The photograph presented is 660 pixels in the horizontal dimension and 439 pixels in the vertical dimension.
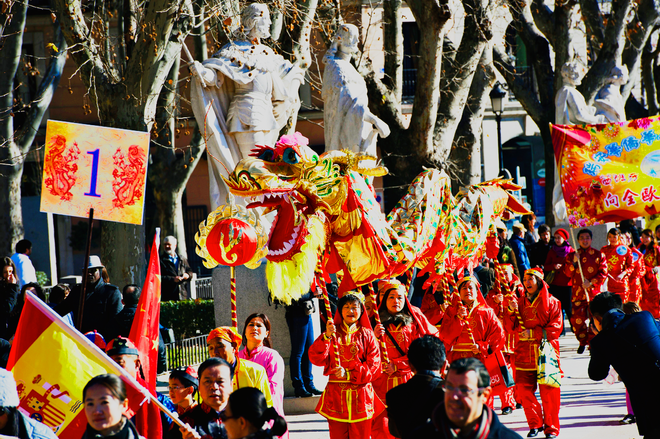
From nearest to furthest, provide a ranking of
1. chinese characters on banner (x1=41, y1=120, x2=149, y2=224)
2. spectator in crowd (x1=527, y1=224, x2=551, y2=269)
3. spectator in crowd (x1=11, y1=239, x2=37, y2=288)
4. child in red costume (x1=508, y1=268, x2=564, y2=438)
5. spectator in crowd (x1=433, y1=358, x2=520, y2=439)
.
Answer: spectator in crowd (x1=433, y1=358, x2=520, y2=439), chinese characters on banner (x1=41, y1=120, x2=149, y2=224), child in red costume (x1=508, y1=268, x2=564, y2=438), spectator in crowd (x1=11, y1=239, x2=37, y2=288), spectator in crowd (x1=527, y1=224, x2=551, y2=269)

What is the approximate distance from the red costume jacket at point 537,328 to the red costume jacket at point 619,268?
4.16 m

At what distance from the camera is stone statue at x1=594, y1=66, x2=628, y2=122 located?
54.2ft

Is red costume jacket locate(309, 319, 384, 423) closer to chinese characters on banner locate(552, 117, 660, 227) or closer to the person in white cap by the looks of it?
the person in white cap

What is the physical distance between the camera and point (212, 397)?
4656 millimetres

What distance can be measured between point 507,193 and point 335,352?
3.91 meters

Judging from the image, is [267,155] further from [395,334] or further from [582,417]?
[582,417]

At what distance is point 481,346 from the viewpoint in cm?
809

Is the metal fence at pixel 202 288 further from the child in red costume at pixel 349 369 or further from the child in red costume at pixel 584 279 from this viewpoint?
the child in red costume at pixel 349 369

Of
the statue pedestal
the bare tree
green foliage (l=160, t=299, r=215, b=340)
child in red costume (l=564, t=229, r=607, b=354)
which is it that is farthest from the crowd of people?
the bare tree

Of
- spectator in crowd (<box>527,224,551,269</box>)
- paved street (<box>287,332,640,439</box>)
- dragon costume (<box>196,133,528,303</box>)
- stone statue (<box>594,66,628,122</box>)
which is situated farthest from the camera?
stone statue (<box>594,66,628,122</box>)

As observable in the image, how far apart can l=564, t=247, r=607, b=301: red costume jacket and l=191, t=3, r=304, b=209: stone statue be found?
5197 millimetres

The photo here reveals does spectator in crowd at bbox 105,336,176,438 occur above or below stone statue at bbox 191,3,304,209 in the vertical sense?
below

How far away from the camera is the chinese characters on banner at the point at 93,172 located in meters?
6.70

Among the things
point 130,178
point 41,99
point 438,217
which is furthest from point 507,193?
point 41,99
